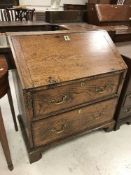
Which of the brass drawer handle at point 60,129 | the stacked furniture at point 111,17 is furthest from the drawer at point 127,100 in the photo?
the stacked furniture at point 111,17

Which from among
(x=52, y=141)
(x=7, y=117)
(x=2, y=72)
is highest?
(x=2, y=72)

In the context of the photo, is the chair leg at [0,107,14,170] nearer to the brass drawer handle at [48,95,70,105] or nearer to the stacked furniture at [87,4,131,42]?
the brass drawer handle at [48,95,70,105]

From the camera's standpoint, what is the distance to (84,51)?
3.64ft

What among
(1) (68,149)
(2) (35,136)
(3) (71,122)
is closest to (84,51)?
(3) (71,122)

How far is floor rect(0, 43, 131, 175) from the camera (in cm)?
120

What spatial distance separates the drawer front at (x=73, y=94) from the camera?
98 cm

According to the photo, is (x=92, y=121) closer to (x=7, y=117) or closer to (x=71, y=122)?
(x=71, y=122)

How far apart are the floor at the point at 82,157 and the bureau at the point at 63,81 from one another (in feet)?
0.34

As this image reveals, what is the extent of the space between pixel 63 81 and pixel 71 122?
0.41 metres

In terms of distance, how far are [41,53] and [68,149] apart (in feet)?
2.73

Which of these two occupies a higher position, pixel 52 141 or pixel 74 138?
pixel 52 141

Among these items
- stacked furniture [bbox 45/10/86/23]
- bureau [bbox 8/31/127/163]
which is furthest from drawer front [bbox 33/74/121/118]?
stacked furniture [bbox 45/10/86/23]

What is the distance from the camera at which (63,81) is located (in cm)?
95

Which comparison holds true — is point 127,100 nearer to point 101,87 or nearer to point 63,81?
point 101,87
